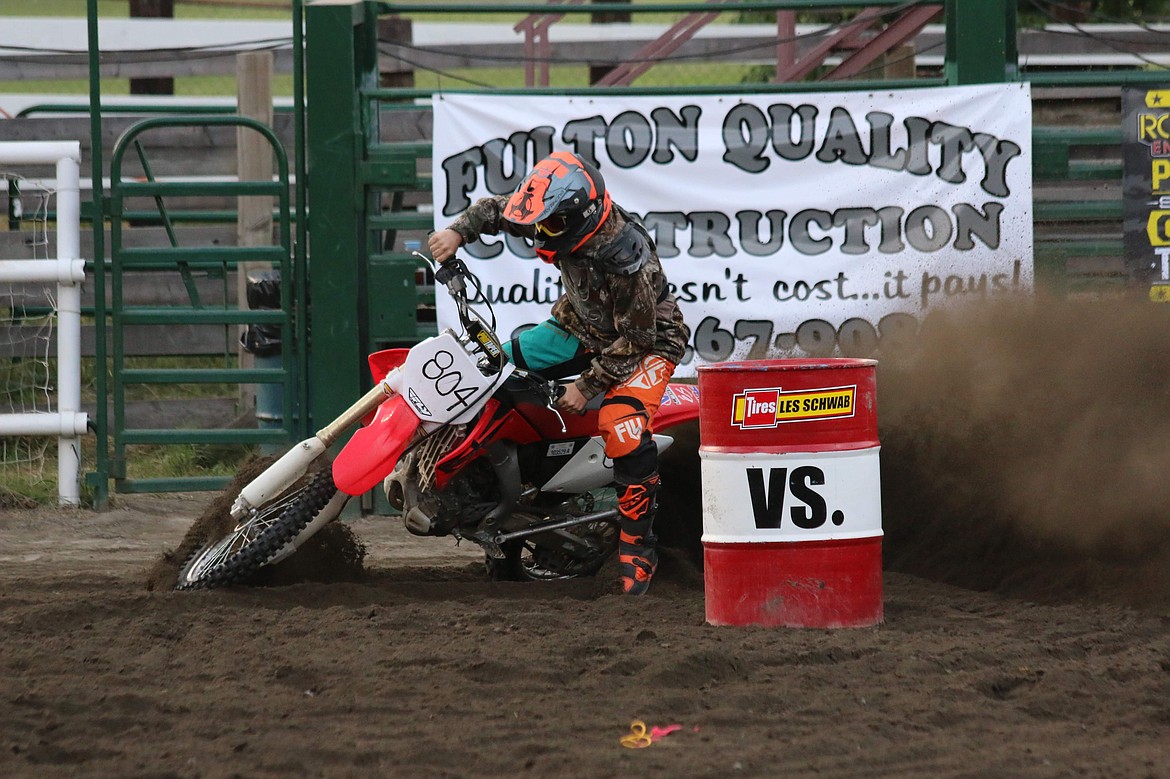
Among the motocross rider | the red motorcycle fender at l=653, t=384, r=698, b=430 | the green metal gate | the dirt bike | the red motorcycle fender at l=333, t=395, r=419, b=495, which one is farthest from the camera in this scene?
the green metal gate

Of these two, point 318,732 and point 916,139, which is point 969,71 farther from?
point 318,732

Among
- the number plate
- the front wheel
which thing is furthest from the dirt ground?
the number plate

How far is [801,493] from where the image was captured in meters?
4.99

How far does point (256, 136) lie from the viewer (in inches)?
411

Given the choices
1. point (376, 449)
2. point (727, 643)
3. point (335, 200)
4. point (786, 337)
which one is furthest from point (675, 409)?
point (335, 200)

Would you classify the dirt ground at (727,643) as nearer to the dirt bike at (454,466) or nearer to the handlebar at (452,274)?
the dirt bike at (454,466)

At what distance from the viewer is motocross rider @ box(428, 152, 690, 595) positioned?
214 inches

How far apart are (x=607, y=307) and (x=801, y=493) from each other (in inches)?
50.5

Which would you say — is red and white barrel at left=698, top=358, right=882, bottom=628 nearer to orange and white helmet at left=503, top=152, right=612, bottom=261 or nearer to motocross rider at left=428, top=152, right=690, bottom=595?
motocross rider at left=428, top=152, right=690, bottom=595

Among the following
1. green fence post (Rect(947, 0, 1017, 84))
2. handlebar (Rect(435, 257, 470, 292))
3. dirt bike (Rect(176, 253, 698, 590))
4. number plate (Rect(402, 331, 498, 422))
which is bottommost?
dirt bike (Rect(176, 253, 698, 590))

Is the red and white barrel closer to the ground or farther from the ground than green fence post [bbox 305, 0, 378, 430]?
closer to the ground

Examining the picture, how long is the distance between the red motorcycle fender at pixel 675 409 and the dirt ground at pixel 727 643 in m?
0.64

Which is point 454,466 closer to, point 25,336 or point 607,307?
point 607,307

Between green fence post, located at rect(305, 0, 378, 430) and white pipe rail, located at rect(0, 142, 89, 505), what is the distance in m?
1.55
